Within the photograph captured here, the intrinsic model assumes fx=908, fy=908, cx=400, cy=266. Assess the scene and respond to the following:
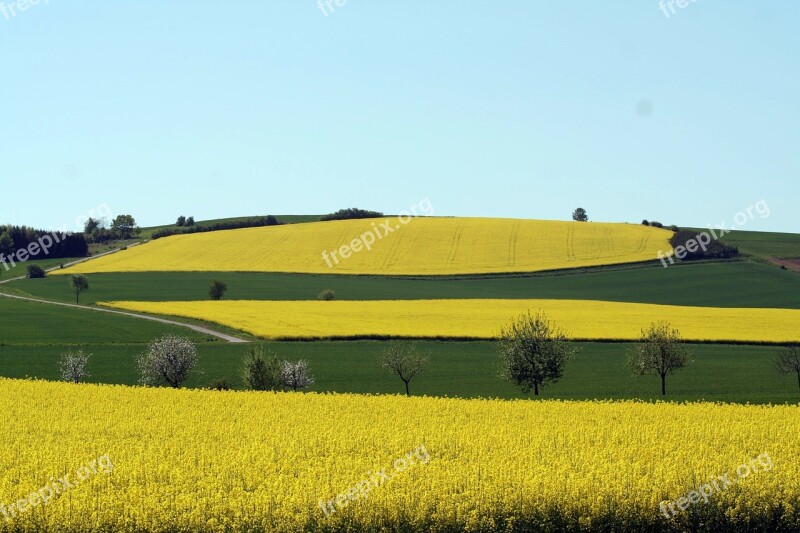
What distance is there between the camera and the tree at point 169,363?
4778cm

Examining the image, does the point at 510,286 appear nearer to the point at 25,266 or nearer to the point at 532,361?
the point at 532,361

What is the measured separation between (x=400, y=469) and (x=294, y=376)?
28364 mm

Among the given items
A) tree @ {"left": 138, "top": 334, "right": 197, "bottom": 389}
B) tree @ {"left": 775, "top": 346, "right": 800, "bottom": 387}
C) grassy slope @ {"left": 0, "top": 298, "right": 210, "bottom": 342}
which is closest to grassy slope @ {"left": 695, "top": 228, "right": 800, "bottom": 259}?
tree @ {"left": 775, "top": 346, "right": 800, "bottom": 387}

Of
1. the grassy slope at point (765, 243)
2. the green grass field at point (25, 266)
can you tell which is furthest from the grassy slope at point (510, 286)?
the grassy slope at point (765, 243)

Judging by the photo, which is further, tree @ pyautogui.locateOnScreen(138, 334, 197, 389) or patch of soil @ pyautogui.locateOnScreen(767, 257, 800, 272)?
patch of soil @ pyautogui.locateOnScreen(767, 257, 800, 272)

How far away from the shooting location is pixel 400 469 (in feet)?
62.9

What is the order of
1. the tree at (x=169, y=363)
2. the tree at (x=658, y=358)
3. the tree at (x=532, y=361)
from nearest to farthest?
the tree at (x=532, y=361), the tree at (x=169, y=363), the tree at (x=658, y=358)

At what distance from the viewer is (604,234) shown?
138 metres

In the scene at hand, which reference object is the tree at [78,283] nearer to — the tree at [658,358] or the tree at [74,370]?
the tree at [74,370]

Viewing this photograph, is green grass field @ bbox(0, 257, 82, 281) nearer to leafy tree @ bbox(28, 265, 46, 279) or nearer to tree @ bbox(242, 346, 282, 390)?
leafy tree @ bbox(28, 265, 46, 279)

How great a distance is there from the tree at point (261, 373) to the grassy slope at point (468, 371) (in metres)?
2.85

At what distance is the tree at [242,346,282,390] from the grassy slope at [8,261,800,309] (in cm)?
4592

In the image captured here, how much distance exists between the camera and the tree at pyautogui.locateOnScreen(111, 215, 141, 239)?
173 meters

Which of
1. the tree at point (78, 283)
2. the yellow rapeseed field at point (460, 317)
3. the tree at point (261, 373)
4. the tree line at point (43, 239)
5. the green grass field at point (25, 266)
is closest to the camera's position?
the tree at point (261, 373)
